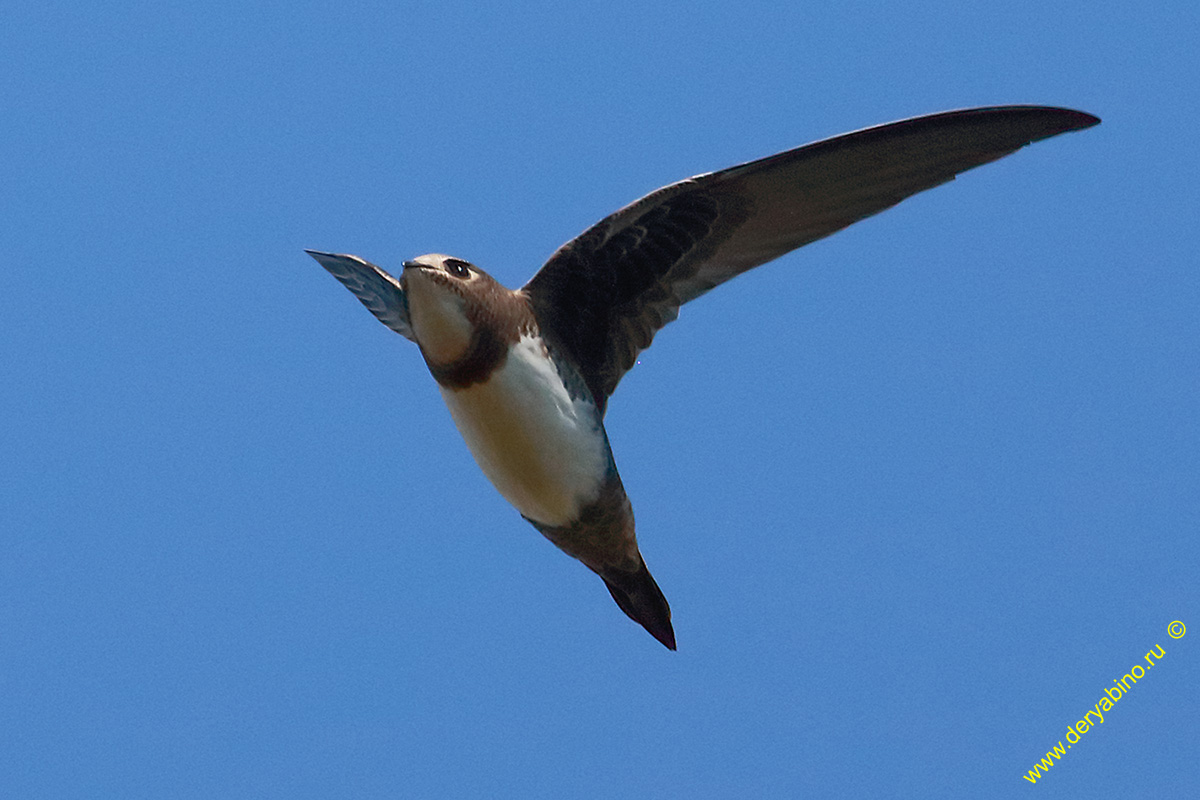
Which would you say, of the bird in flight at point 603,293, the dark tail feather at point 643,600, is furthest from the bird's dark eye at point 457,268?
the dark tail feather at point 643,600

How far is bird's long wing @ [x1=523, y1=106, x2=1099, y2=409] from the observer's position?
414 cm

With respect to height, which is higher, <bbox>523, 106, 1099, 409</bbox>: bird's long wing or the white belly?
<bbox>523, 106, 1099, 409</bbox>: bird's long wing

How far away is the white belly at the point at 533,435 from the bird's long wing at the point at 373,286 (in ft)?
1.11

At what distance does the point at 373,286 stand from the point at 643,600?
1.39 metres

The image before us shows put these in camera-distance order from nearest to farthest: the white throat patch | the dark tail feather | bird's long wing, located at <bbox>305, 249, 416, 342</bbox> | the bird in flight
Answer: the white throat patch < the bird in flight < bird's long wing, located at <bbox>305, 249, 416, 342</bbox> < the dark tail feather

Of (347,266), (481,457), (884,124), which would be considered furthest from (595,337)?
(884,124)

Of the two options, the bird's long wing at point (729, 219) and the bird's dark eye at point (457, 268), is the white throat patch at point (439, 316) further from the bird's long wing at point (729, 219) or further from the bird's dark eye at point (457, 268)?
the bird's long wing at point (729, 219)

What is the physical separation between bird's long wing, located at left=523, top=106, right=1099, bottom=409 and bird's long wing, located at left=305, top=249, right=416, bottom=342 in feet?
1.34

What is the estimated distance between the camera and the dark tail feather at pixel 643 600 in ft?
15.2

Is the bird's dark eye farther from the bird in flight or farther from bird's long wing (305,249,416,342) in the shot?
bird's long wing (305,249,416,342)

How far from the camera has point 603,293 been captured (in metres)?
4.40

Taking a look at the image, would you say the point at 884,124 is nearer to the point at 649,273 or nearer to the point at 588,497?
the point at 649,273

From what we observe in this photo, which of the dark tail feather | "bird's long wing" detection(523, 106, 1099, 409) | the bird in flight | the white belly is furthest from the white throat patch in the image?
→ the dark tail feather

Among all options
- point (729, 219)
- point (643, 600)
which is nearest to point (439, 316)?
point (729, 219)
